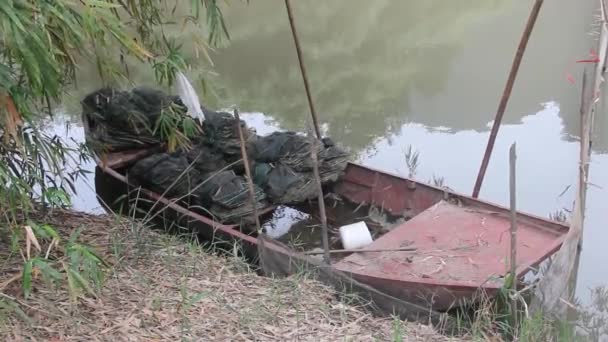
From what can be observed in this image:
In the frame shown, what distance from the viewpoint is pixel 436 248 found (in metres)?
3.73

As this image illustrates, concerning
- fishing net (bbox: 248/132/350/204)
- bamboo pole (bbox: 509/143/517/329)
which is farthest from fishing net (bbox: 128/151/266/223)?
bamboo pole (bbox: 509/143/517/329)

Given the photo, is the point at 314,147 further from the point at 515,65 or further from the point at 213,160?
the point at 213,160

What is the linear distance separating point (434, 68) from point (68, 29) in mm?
5918

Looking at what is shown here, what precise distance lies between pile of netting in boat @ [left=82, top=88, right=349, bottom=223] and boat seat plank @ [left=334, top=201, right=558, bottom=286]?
0.91m

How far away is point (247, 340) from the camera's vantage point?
9.29 feet

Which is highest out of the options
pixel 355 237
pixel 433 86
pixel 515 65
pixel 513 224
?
pixel 433 86

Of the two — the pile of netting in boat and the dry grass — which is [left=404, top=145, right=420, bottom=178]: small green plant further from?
the dry grass

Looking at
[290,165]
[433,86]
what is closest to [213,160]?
[290,165]

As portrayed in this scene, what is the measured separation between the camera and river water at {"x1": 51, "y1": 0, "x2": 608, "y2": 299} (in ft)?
17.7

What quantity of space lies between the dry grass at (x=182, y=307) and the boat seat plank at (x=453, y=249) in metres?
0.31

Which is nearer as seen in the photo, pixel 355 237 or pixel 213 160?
pixel 355 237

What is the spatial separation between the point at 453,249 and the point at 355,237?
64cm

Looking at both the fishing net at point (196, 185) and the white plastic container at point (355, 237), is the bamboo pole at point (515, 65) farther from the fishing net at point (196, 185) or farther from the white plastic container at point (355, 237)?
the fishing net at point (196, 185)

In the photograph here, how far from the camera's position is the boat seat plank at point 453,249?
3451 mm
